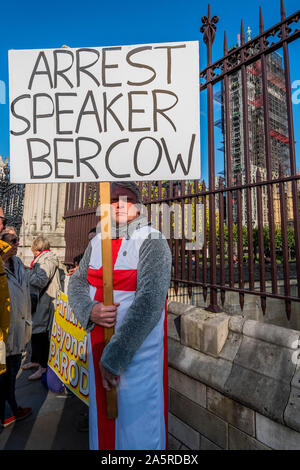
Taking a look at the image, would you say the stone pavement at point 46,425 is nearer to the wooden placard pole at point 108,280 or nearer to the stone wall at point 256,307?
the wooden placard pole at point 108,280

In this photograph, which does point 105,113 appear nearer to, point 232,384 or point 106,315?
point 106,315

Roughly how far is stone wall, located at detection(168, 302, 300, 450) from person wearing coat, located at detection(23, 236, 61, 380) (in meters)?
2.34

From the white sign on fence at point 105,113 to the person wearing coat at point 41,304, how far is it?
8.42 feet

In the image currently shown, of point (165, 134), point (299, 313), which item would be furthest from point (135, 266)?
point (299, 313)

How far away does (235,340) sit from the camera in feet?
7.27

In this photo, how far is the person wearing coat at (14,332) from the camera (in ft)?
9.64

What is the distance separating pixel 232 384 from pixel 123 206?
1.53 m


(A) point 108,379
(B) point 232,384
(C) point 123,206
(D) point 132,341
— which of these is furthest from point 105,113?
(B) point 232,384

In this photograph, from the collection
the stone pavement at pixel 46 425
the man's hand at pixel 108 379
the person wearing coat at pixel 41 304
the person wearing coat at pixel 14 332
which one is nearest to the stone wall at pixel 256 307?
the person wearing coat at pixel 41 304

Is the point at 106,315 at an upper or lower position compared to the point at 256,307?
upper

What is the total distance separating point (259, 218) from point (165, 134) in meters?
1.12

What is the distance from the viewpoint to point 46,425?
2.94 metres

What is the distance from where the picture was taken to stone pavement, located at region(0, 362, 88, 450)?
2631mm
